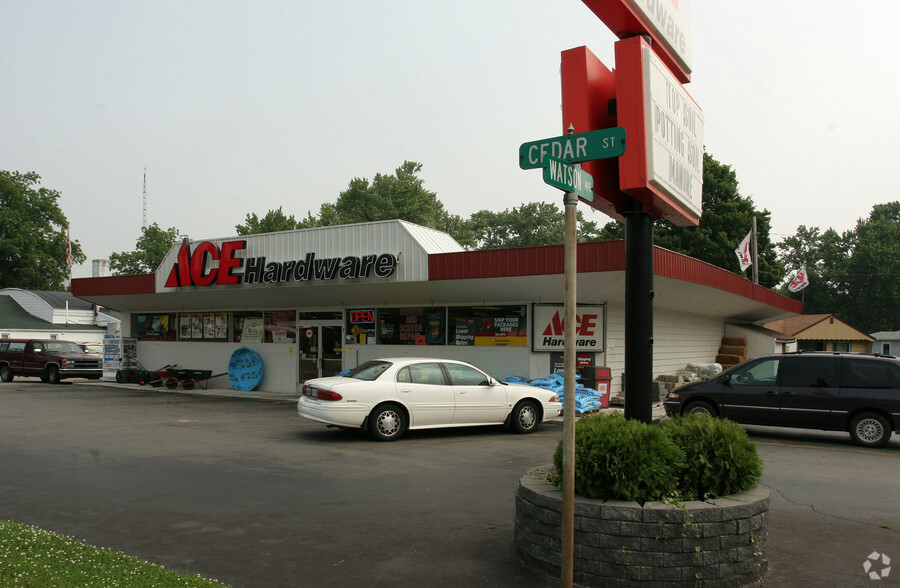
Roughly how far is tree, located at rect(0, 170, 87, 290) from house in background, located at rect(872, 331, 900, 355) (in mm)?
78211

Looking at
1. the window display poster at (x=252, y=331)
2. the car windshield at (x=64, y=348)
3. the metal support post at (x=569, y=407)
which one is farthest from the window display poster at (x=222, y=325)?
the metal support post at (x=569, y=407)

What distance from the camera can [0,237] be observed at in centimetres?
6450

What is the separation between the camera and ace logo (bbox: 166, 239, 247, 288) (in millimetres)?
21078

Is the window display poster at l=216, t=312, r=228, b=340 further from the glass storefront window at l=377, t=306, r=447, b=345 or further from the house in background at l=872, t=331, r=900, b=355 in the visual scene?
the house in background at l=872, t=331, r=900, b=355

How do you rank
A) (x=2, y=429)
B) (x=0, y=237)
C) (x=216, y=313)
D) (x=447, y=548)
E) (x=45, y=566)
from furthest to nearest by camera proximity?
(x=0, y=237) → (x=216, y=313) → (x=2, y=429) → (x=447, y=548) → (x=45, y=566)

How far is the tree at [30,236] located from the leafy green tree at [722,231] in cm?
5548

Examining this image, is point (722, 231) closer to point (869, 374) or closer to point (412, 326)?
point (412, 326)

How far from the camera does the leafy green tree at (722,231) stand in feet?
144

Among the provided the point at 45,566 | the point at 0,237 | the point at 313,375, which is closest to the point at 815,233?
the point at 313,375

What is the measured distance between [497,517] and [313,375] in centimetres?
1550

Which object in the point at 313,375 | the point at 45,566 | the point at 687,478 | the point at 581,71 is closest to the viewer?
the point at 45,566

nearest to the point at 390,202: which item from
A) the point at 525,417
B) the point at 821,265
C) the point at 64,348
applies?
the point at 64,348

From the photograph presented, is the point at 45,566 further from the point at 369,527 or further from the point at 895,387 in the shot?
the point at 895,387

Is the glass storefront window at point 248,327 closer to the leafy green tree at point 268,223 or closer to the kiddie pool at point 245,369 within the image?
the kiddie pool at point 245,369
